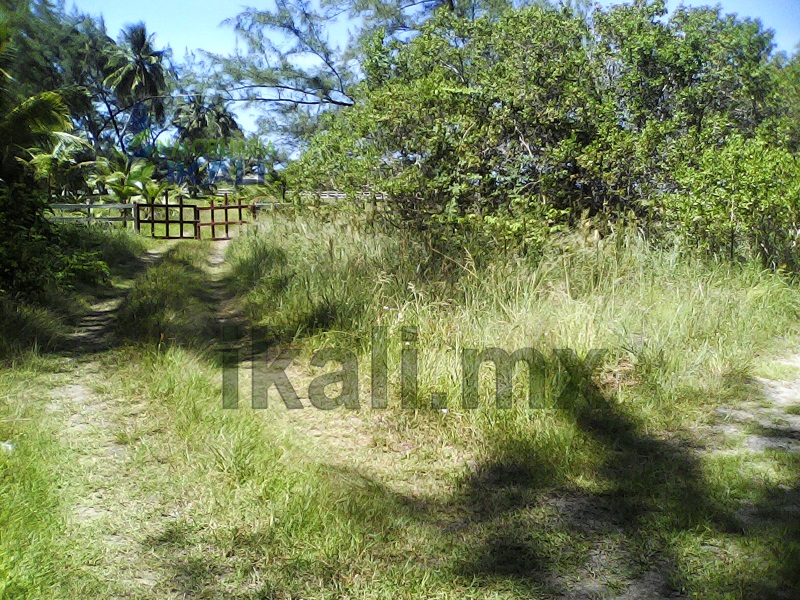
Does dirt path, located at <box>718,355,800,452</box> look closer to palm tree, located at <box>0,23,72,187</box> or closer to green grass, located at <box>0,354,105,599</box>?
green grass, located at <box>0,354,105,599</box>

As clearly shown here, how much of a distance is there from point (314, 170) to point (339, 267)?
3.76m

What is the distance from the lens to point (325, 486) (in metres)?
3.95

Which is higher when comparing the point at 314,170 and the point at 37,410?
the point at 314,170

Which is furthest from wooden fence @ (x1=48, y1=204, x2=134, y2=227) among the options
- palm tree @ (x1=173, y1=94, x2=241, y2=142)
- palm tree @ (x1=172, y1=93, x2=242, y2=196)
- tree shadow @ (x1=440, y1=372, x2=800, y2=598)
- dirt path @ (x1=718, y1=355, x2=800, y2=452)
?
palm tree @ (x1=173, y1=94, x2=241, y2=142)

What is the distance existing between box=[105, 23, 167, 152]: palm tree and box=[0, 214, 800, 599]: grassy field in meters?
53.2

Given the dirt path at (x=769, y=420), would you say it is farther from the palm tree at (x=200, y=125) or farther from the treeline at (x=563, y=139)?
the palm tree at (x=200, y=125)

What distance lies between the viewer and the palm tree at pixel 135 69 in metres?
54.9

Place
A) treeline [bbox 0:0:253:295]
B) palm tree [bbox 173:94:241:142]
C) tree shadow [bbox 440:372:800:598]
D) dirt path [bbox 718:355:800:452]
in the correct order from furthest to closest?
palm tree [bbox 173:94:241:142]
treeline [bbox 0:0:253:295]
dirt path [bbox 718:355:800:452]
tree shadow [bbox 440:372:800:598]

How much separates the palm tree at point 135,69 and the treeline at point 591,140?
50.9m

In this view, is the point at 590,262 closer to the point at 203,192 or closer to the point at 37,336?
the point at 37,336

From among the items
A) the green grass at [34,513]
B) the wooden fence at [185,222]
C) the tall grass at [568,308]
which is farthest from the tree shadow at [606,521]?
the wooden fence at [185,222]

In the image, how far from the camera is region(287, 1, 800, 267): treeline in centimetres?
819

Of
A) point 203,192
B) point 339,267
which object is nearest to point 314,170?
point 339,267

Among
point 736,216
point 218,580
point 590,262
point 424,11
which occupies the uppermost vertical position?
point 424,11
